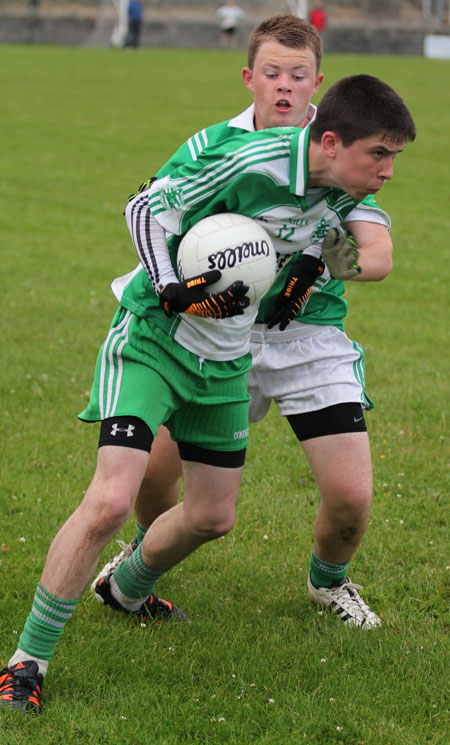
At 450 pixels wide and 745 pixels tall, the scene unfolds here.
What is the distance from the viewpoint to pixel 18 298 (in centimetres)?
1005

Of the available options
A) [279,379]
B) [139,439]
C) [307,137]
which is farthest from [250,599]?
[307,137]

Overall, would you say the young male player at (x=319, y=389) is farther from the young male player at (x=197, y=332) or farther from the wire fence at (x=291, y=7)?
the wire fence at (x=291, y=7)

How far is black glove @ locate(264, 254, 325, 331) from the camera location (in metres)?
4.30

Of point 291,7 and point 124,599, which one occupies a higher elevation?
point 124,599

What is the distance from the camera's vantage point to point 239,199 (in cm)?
394

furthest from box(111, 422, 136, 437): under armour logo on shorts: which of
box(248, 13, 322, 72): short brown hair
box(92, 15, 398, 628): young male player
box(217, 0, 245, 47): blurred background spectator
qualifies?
box(217, 0, 245, 47): blurred background spectator

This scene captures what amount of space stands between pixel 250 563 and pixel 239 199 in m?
2.18

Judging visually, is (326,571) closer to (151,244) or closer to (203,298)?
(203,298)

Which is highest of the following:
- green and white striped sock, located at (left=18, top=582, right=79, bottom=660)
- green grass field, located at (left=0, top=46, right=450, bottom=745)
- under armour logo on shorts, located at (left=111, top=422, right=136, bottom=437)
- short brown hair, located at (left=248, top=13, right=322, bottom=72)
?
short brown hair, located at (left=248, top=13, right=322, bottom=72)

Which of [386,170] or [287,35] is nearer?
[386,170]

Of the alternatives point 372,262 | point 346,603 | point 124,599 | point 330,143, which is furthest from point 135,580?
point 330,143

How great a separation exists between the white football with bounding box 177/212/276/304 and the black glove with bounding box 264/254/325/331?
38cm

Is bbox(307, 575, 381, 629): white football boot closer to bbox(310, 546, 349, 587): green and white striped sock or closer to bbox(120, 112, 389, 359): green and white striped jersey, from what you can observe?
bbox(310, 546, 349, 587): green and white striped sock

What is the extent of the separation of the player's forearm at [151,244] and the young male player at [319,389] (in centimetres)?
26
